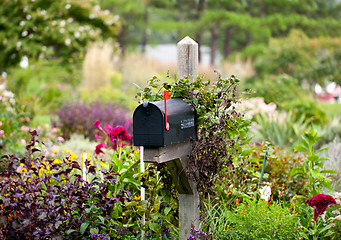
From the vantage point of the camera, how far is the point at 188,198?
10.5 ft

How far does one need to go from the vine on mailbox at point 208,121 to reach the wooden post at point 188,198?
0.08 meters

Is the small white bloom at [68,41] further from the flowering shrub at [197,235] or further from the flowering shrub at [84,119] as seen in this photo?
the flowering shrub at [197,235]

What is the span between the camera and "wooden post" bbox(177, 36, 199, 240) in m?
3.20

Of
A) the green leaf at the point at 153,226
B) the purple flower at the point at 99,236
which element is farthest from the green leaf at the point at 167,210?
the purple flower at the point at 99,236

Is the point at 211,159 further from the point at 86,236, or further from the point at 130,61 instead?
the point at 130,61

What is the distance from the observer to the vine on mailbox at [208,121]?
123 inches

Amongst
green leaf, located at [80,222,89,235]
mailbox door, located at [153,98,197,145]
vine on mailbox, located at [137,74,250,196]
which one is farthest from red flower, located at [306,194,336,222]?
green leaf, located at [80,222,89,235]

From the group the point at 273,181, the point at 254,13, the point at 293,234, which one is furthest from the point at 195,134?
the point at 254,13

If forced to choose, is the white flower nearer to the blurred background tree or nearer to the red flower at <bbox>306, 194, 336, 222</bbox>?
the red flower at <bbox>306, 194, 336, 222</bbox>

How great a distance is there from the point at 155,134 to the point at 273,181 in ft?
6.16

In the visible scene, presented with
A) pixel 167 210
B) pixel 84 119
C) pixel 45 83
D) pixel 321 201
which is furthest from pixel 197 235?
pixel 45 83

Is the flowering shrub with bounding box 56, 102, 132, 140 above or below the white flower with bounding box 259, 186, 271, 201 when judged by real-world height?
below

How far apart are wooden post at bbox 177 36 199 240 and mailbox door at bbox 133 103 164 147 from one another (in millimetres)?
403

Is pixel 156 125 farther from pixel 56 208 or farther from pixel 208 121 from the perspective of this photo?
pixel 56 208
